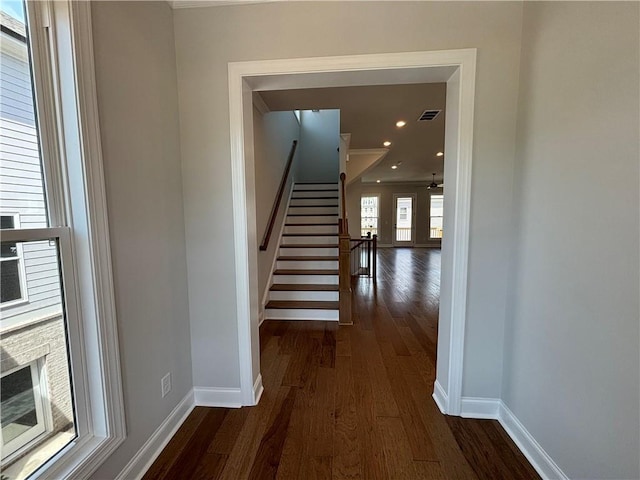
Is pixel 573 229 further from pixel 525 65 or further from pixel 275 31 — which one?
pixel 275 31

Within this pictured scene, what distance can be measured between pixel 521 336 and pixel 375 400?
99cm

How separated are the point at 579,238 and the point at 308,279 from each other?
9.95 feet

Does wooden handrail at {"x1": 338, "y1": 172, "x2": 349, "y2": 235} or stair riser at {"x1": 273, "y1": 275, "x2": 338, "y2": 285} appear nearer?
wooden handrail at {"x1": 338, "y1": 172, "x2": 349, "y2": 235}

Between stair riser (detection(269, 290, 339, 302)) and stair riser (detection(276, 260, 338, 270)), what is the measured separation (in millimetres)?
505

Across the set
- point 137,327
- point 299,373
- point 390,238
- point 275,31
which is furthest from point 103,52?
point 390,238

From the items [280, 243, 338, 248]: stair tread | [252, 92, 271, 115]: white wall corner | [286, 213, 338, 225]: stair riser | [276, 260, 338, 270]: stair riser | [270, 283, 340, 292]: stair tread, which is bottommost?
[270, 283, 340, 292]: stair tread

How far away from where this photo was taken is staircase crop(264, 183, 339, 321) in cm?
346

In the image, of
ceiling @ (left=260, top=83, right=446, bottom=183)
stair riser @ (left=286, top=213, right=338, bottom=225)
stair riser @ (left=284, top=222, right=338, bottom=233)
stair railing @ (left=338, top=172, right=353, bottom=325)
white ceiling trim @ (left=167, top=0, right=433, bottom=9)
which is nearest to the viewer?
white ceiling trim @ (left=167, top=0, right=433, bottom=9)

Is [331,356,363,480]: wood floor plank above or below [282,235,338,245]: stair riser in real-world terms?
below

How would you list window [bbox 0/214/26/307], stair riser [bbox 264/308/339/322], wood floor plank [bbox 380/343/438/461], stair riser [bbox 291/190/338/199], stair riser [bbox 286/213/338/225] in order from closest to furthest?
window [bbox 0/214/26/307]
wood floor plank [bbox 380/343/438/461]
stair riser [bbox 264/308/339/322]
stair riser [bbox 286/213/338/225]
stair riser [bbox 291/190/338/199]

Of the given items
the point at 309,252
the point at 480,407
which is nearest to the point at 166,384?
the point at 480,407

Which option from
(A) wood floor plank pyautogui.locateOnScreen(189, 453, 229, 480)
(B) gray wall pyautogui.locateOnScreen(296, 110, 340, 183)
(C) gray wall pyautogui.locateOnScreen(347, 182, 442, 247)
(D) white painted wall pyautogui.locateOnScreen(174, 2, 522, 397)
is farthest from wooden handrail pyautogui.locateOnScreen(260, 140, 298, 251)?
(C) gray wall pyautogui.locateOnScreen(347, 182, 442, 247)

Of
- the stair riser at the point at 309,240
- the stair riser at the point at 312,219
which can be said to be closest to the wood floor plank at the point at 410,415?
the stair riser at the point at 309,240

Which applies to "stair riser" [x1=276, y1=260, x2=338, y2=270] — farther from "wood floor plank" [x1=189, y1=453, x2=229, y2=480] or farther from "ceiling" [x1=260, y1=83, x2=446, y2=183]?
"wood floor plank" [x1=189, y1=453, x2=229, y2=480]
